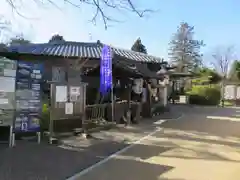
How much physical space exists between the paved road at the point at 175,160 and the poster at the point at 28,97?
2.76 metres

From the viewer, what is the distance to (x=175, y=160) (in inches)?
312

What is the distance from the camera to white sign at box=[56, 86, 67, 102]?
10.2m

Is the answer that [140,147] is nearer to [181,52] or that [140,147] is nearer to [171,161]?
[171,161]

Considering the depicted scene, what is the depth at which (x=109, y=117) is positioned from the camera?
1438cm

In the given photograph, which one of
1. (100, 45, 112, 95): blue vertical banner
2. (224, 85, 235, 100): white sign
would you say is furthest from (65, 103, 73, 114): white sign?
(224, 85, 235, 100): white sign

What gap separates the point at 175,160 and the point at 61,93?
4.16 m

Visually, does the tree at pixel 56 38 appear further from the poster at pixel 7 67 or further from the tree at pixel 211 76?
the tree at pixel 211 76

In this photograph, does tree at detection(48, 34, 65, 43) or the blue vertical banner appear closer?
the blue vertical banner

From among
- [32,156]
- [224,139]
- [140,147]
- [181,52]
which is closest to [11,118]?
[32,156]

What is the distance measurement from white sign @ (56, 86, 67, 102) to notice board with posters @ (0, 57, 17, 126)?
153 cm

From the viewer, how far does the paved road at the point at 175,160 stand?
6.50 m

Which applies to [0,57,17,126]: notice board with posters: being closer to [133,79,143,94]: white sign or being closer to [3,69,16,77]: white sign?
[3,69,16,77]: white sign

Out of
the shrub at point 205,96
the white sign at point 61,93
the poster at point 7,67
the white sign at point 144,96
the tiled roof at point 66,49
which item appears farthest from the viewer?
the shrub at point 205,96

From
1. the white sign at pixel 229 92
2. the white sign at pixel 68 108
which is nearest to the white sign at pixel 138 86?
the white sign at pixel 68 108
